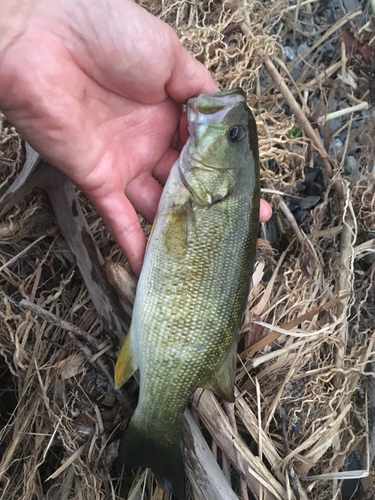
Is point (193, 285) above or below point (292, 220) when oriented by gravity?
above

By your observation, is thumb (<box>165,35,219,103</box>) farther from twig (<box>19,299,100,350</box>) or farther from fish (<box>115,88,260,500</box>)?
twig (<box>19,299,100,350</box>)

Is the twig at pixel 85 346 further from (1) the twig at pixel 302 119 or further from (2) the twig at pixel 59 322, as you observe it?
(1) the twig at pixel 302 119

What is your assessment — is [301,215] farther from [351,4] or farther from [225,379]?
[351,4]

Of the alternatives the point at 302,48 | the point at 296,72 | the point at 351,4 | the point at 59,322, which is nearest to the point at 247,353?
the point at 59,322

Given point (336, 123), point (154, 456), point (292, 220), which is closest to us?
point (154, 456)

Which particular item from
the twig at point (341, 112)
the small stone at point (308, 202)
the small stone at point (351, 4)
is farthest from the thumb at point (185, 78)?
the small stone at point (351, 4)

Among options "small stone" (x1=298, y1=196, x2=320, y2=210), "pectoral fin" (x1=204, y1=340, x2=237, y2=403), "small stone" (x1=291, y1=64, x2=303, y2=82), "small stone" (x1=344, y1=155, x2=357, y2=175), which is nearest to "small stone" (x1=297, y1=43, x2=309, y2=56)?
"small stone" (x1=291, y1=64, x2=303, y2=82)

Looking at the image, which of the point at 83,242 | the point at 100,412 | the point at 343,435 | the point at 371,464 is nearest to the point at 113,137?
the point at 83,242

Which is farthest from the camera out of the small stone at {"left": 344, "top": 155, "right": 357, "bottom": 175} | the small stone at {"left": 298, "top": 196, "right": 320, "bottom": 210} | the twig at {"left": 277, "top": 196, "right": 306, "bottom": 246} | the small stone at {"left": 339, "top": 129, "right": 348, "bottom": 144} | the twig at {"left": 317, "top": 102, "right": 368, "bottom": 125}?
the small stone at {"left": 339, "top": 129, "right": 348, "bottom": 144}
